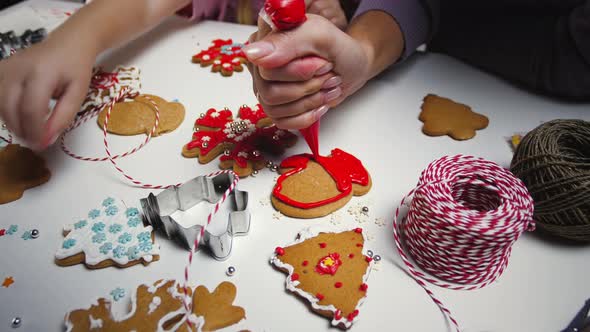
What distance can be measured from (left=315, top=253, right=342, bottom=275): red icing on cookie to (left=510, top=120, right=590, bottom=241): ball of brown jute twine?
34 cm

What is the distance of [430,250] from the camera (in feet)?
2.20

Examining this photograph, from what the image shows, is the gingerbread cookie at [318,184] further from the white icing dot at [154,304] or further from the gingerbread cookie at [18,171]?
the gingerbread cookie at [18,171]

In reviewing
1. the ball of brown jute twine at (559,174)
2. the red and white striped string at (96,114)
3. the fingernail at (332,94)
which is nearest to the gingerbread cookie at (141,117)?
the red and white striped string at (96,114)

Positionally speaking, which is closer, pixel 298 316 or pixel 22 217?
pixel 298 316

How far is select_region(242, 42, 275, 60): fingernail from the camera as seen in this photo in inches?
25.6

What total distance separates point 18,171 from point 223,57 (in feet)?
1.80

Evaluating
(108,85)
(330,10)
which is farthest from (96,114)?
(330,10)

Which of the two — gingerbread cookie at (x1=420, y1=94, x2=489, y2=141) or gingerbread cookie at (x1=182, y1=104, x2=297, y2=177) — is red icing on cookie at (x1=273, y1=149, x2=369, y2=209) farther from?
gingerbread cookie at (x1=420, y1=94, x2=489, y2=141)

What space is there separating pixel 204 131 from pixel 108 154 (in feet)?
0.65

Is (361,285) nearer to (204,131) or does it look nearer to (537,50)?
(204,131)

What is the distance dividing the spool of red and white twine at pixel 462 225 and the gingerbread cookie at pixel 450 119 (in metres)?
0.21

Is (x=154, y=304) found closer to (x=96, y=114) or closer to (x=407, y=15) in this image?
(x=96, y=114)

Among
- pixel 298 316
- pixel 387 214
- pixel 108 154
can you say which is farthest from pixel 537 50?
pixel 108 154

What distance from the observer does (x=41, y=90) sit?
2.52 feet
